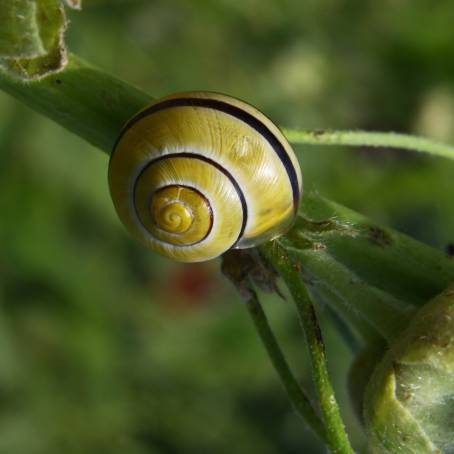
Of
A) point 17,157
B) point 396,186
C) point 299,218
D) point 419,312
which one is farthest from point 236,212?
point 17,157

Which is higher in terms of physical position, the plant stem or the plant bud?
the plant stem

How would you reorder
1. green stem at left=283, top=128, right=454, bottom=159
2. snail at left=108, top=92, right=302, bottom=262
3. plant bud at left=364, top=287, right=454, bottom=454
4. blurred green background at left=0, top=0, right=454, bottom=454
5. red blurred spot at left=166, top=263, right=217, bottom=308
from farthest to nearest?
red blurred spot at left=166, top=263, right=217, bottom=308 → blurred green background at left=0, top=0, right=454, bottom=454 → green stem at left=283, top=128, right=454, bottom=159 → snail at left=108, top=92, right=302, bottom=262 → plant bud at left=364, top=287, right=454, bottom=454

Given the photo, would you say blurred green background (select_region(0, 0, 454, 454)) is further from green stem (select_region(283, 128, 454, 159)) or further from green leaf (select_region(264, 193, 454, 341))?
green leaf (select_region(264, 193, 454, 341))

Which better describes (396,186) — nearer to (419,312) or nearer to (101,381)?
(101,381)

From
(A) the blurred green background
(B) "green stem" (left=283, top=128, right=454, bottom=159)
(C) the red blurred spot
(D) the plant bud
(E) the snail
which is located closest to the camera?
(D) the plant bud

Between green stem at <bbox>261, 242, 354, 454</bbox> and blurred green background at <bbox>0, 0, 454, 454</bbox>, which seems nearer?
green stem at <bbox>261, 242, 354, 454</bbox>

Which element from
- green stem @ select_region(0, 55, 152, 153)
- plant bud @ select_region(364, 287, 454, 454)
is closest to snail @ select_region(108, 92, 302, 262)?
green stem @ select_region(0, 55, 152, 153)

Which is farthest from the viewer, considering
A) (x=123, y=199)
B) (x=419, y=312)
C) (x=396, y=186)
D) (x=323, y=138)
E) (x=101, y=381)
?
(x=101, y=381)

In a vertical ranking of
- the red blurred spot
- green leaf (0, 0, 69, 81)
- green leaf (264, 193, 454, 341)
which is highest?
the red blurred spot
